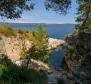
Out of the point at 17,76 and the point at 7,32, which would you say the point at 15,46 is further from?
the point at 17,76

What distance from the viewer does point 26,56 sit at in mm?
45875

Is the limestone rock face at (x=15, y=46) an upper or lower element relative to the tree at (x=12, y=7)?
lower

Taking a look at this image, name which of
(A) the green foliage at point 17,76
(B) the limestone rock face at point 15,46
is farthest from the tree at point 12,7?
(B) the limestone rock face at point 15,46

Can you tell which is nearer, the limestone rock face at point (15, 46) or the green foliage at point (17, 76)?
the green foliage at point (17, 76)

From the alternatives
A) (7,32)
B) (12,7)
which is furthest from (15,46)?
(12,7)

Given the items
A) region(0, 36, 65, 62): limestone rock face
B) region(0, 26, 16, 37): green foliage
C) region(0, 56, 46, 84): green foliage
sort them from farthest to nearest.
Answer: region(0, 26, 16, 37): green foliage < region(0, 36, 65, 62): limestone rock face < region(0, 56, 46, 84): green foliage

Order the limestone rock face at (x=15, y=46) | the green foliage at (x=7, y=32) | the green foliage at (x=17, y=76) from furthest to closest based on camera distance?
the green foliage at (x=7, y=32) < the limestone rock face at (x=15, y=46) < the green foliage at (x=17, y=76)

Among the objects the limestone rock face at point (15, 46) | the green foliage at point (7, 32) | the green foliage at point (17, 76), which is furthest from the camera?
the green foliage at point (7, 32)

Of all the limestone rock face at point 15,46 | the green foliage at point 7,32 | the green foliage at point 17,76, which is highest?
the green foliage at point 17,76

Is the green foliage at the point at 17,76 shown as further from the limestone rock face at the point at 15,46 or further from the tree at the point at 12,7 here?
the limestone rock face at the point at 15,46

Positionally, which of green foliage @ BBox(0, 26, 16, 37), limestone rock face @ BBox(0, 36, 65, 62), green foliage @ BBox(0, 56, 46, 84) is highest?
green foliage @ BBox(0, 56, 46, 84)

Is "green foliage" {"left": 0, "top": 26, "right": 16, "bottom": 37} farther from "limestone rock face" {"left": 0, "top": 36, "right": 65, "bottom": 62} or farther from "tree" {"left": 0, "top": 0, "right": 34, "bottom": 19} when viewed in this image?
"tree" {"left": 0, "top": 0, "right": 34, "bottom": 19}

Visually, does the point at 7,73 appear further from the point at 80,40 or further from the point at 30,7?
the point at 80,40

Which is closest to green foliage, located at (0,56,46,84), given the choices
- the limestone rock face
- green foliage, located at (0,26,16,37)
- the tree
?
the tree
